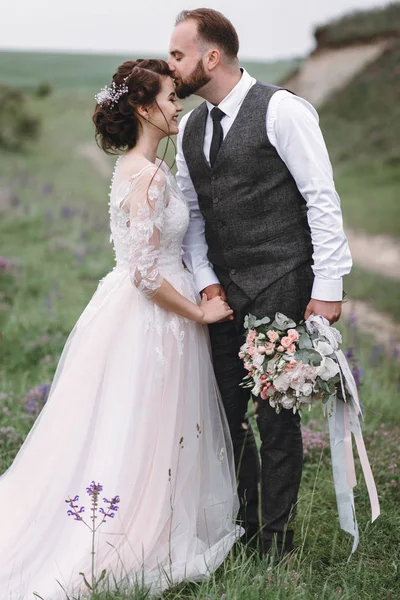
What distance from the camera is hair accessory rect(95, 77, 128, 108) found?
10.3ft

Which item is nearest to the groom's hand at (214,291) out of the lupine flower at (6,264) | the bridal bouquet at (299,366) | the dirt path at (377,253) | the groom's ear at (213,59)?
the bridal bouquet at (299,366)

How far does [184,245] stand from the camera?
11.7ft

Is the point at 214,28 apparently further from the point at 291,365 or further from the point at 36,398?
the point at 36,398

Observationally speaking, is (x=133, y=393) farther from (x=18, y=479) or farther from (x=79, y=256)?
(x=79, y=256)

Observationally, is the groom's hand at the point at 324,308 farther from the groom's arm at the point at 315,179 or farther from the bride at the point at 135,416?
the bride at the point at 135,416

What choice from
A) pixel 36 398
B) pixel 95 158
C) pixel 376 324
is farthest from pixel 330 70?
pixel 36 398

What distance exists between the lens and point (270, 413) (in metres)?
3.25

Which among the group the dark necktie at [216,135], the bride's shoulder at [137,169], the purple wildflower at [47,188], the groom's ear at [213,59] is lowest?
the bride's shoulder at [137,169]

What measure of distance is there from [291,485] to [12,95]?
14350 mm

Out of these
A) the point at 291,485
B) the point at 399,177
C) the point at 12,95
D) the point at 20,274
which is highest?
the point at 12,95

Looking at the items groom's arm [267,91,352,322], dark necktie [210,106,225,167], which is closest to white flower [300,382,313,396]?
groom's arm [267,91,352,322]

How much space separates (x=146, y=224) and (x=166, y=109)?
0.50 metres

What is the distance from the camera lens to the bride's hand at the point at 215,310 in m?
3.27

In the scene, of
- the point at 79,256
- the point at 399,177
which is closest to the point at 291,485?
the point at 79,256
